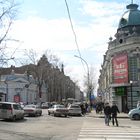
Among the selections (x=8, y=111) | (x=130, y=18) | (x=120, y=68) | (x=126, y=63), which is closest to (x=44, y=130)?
(x=8, y=111)

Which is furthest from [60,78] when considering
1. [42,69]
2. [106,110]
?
[106,110]

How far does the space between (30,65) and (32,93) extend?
26.6m

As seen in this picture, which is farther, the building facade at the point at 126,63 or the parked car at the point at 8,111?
→ the building facade at the point at 126,63

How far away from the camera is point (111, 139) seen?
63.6 ft

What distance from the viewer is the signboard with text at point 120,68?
2309 inches

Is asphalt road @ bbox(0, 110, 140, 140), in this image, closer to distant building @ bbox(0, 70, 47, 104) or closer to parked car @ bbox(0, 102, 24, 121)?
parked car @ bbox(0, 102, 24, 121)

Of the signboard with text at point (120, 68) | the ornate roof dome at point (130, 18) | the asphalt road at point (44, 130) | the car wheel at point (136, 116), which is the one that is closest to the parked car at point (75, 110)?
the signboard with text at point (120, 68)

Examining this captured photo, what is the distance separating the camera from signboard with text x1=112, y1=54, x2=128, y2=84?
58.6m

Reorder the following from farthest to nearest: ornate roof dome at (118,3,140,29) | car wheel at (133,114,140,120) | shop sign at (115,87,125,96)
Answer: ornate roof dome at (118,3,140,29) < shop sign at (115,87,125,96) < car wheel at (133,114,140,120)

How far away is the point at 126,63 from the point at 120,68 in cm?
171

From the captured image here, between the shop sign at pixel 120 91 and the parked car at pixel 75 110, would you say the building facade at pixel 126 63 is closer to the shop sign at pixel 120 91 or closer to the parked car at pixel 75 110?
the shop sign at pixel 120 91

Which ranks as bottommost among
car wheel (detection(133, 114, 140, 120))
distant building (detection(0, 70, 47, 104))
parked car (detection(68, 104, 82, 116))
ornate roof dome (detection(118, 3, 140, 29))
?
car wheel (detection(133, 114, 140, 120))

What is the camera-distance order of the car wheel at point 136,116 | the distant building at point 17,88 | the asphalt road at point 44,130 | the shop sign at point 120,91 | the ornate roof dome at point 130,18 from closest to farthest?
the asphalt road at point 44,130
the car wheel at point 136,116
the shop sign at point 120,91
the ornate roof dome at point 130,18
the distant building at point 17,88

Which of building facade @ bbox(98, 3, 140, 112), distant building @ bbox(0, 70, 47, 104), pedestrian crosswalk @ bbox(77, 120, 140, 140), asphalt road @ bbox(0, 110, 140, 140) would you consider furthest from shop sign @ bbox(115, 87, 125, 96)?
distant building @ bbox(0, 70, 47, 104)
